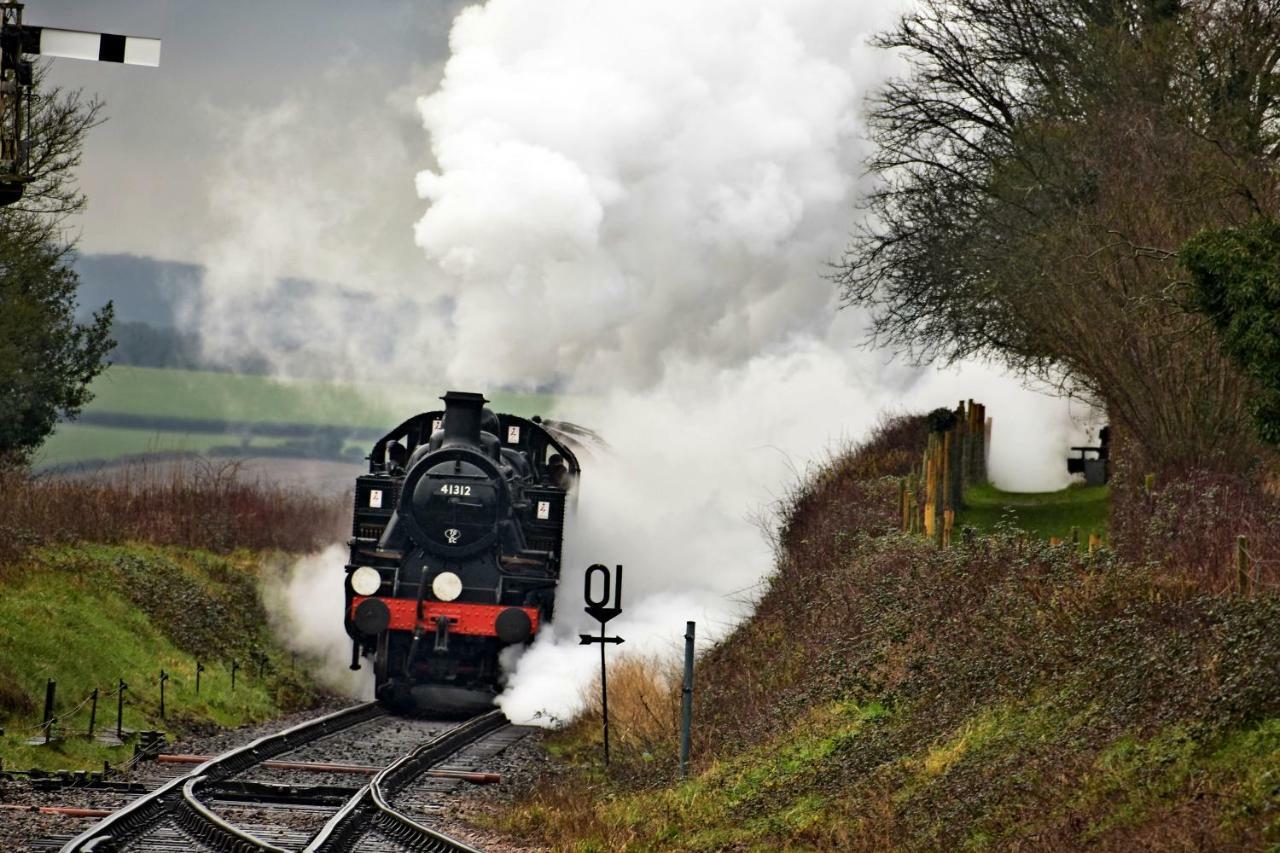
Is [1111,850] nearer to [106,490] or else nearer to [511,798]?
[511,798]

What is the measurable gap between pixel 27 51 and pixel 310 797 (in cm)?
629

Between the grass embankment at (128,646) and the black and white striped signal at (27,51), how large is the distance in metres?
5.20

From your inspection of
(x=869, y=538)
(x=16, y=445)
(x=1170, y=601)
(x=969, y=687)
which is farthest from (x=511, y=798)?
(x=16, y=445)

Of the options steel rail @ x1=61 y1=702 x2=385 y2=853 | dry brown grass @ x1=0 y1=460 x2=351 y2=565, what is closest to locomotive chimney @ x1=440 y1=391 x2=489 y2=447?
steel rail @ x1=61 y1=702 x2=385 y2=853

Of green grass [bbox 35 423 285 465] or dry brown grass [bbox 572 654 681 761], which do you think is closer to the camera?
dry brown grass [bbox 572 654 681 761]

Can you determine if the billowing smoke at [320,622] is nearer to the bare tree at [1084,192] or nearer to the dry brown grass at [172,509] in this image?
the dry brown grass at [172,509]

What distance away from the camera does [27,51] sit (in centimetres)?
1419

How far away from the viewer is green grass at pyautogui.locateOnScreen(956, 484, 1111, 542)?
86.7 feet

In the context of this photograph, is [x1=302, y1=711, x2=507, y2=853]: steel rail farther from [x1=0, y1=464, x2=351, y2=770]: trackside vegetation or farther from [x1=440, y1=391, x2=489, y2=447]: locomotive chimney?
[x1=440, y1=391, x2=489, y2=447]: locomotive chimney

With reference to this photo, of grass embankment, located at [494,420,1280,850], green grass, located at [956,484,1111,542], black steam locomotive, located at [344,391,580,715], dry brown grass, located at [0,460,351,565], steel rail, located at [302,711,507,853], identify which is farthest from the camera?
dry brown grass, located at [0,460,351,565]

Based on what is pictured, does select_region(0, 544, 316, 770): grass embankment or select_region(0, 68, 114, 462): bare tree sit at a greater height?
select_region(0, 68, 114, 462): bare tree

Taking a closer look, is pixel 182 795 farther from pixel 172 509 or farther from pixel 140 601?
pixel 172 509

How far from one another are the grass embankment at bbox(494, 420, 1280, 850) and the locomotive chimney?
4.61 m

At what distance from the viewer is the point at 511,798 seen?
14.4m
